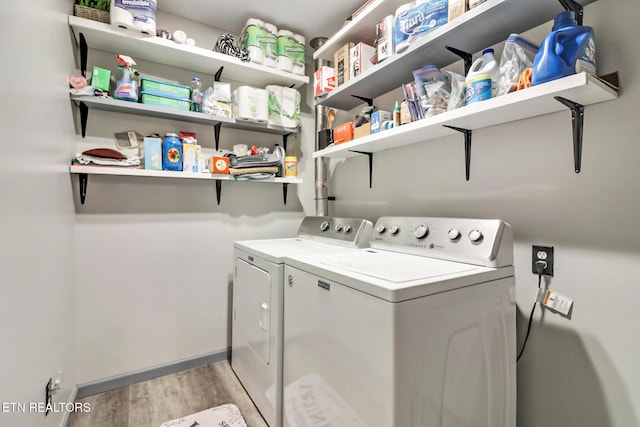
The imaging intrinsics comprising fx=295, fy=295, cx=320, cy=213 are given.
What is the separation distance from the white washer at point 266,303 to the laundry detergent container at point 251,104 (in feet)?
2.85

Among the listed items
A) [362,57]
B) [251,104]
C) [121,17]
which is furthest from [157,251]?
[362,57]

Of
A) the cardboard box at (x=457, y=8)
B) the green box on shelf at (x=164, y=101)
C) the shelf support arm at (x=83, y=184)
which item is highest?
the cardboard box at (x=457, y=8)

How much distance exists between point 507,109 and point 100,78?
2145 millimetres

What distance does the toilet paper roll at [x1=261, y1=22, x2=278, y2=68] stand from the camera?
2.16 meters

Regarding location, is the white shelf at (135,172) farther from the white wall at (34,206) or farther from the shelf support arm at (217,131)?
the shelf support arm at (217,131)

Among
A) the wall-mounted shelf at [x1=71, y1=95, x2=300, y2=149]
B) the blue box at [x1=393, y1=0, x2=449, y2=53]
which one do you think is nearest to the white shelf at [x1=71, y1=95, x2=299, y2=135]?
the wall-mounted shelf at [x1=71, y1=95, x2=300, y2=149]

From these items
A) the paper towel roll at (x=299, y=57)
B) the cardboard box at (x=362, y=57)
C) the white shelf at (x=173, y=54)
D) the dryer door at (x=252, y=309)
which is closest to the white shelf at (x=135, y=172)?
the dryer door at (x=252, y=309)

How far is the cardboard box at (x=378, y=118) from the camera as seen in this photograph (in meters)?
1.69

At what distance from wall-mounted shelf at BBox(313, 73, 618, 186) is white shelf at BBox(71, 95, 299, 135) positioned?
3.10 ft

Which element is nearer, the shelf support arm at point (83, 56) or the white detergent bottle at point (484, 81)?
the white detergent bottle at point (484, 81)

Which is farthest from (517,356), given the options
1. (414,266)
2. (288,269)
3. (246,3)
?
(246,3)

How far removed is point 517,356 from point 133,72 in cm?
262

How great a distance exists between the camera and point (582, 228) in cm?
112

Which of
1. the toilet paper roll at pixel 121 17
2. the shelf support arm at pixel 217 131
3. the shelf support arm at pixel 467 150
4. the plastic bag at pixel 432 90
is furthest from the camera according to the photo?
the shelf support arm at pixel 217 131
